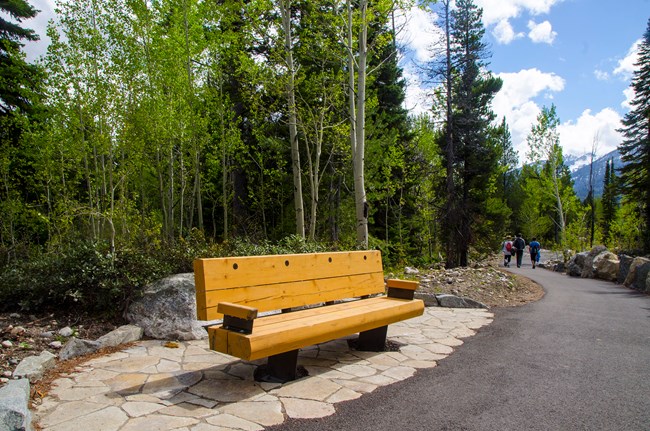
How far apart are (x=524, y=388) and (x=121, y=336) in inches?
163

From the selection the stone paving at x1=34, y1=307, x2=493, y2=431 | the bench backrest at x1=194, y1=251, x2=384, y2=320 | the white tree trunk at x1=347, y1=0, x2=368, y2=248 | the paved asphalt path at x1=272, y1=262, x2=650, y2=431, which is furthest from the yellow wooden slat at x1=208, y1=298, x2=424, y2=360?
the white tree trunk at x1=347, y1=0, x2=368, y2=248

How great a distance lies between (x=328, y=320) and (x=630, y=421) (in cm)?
226

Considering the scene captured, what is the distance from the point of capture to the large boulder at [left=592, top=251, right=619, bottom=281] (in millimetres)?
13801

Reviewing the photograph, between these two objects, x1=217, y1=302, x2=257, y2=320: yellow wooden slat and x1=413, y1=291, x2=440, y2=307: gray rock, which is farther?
x1=413, y1=291, x2=440, y2=307: gray rock

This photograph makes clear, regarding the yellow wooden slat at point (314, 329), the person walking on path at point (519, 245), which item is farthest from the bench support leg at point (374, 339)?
the person walking on path at point (519, 245)

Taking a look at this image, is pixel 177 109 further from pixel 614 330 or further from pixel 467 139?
pixel 467 139

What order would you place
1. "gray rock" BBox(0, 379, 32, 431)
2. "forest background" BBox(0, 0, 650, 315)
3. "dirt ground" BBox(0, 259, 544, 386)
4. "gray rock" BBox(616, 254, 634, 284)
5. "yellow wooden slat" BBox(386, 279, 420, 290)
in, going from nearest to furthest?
"gray rock" BBox(0, 379, 32, 431)
"dirt ground" BBox(0, 259, 544, 386)
"yellow wooden slat" BBox(386, 279, 420, 290)
"forest background" BBox(0, 0, 650, 315)
"gray rock" BBox(616, 254, 634, 284)

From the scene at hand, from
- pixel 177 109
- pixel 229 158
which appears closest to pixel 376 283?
pixel 177 109

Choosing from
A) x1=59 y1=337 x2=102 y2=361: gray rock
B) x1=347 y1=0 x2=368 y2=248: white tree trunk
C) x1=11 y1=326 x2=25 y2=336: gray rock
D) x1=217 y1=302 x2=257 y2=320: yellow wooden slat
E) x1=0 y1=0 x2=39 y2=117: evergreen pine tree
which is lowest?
x1=59 y1=337 x2=102 y2=361: gray rock

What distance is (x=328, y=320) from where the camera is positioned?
3613 millimetres

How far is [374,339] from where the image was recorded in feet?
15.1

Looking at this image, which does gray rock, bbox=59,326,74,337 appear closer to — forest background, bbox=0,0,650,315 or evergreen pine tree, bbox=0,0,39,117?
forest background, bbox=0,0,650,315

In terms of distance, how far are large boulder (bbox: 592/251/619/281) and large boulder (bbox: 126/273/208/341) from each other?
13.9 metres

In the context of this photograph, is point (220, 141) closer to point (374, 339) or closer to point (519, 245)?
point (374, 339)
